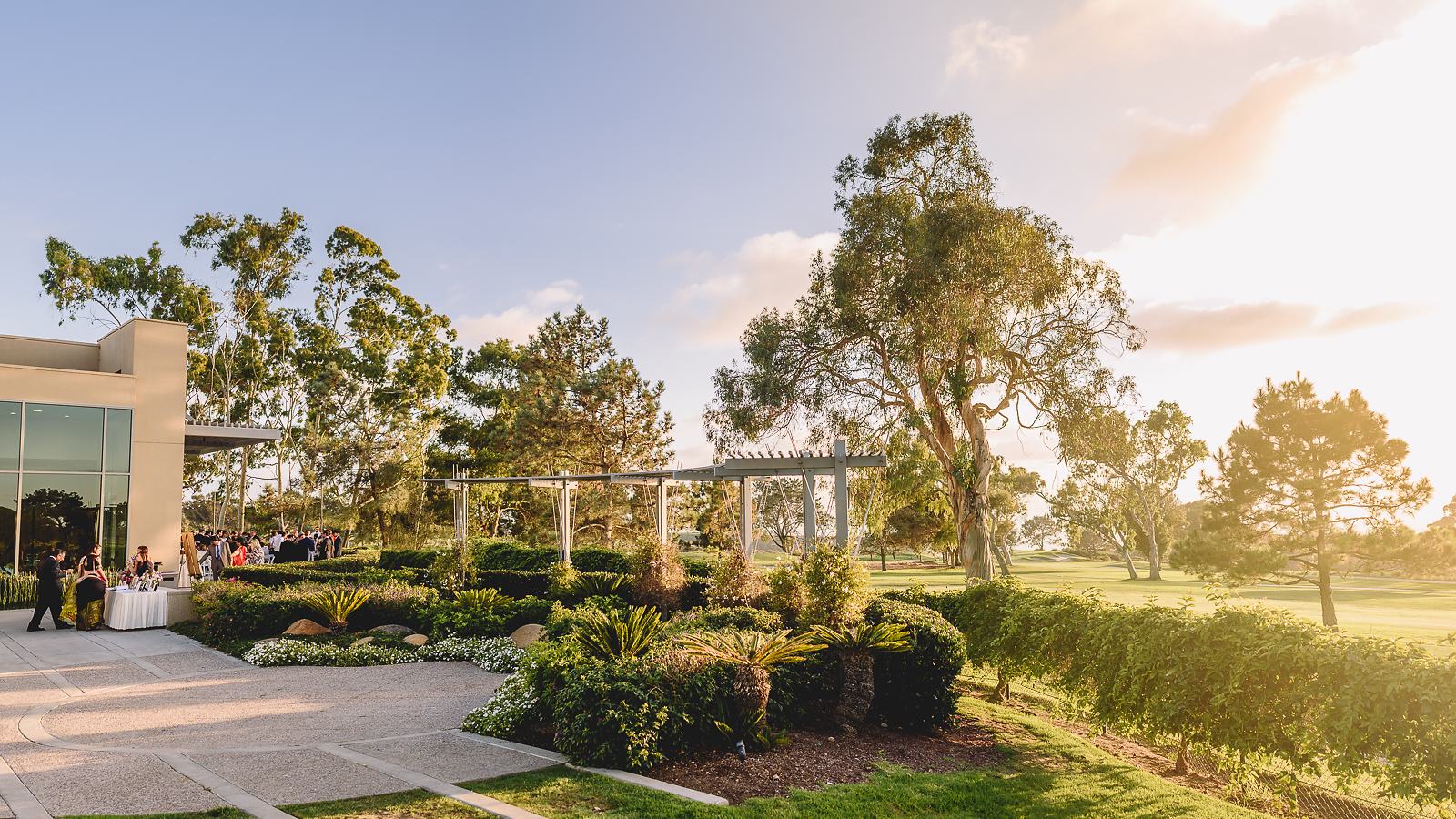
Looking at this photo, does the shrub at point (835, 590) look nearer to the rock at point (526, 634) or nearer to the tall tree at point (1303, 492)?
the rock at point (526, 634)

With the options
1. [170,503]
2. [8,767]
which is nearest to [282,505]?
[170,503]

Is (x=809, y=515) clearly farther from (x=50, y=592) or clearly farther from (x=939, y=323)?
(x=50, y=592)

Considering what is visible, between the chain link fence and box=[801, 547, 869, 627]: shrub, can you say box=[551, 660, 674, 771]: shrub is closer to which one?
box=[801, 547, 869, 627]: shrub

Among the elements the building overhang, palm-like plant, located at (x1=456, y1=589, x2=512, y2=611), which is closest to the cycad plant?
palm-like plant, located at (x1=456, y1=589, x2=512, y2=611)

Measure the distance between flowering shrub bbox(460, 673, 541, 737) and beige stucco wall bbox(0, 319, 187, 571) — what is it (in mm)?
17366

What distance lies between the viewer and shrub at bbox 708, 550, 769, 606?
10.4m

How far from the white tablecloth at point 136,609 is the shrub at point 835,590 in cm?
1205

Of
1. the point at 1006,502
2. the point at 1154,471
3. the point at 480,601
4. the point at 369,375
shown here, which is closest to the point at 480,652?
the point at 480,601

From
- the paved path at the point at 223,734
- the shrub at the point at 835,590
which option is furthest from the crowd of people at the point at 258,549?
the shrub at the point at 835,590

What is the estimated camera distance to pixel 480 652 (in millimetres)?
11359

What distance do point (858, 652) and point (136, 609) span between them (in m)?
12.9

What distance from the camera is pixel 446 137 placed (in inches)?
695

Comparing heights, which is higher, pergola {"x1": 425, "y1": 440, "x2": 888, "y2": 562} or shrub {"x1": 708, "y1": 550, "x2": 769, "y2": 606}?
pergola {"x1": 425, "y1": 440, "x2": 888, "y2": 562}

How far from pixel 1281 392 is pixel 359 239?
120ft
